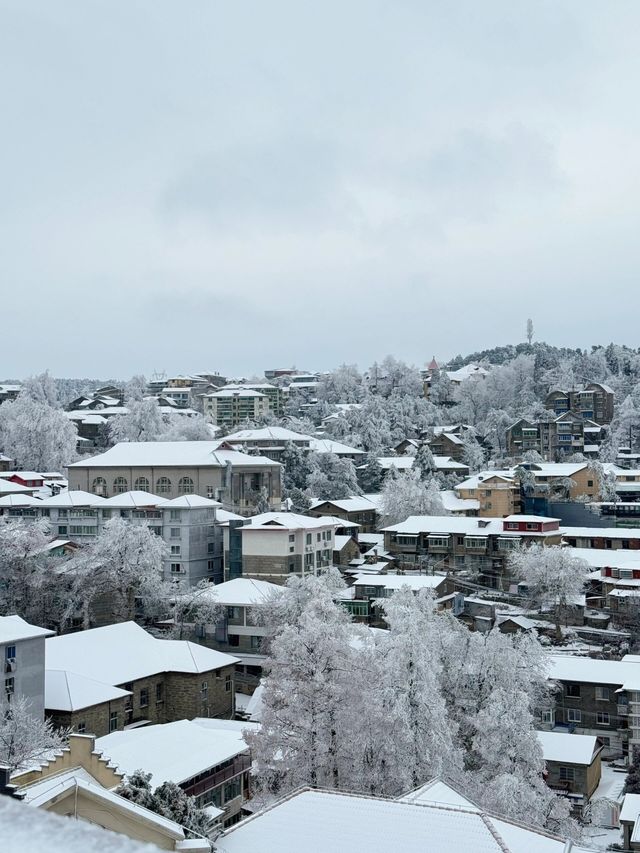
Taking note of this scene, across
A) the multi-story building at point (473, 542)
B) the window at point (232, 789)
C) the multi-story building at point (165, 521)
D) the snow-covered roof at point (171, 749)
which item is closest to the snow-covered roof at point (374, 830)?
the snow-covered roof at point (171, 749)

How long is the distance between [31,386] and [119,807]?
83679 millimetres

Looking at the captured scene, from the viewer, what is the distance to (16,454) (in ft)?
190

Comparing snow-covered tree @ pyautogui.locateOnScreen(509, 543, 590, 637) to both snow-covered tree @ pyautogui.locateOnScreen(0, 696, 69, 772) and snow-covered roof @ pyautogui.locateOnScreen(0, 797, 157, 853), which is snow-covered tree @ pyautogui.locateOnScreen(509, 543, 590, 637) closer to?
snow-covered tree @ pyautogui.locateOnScreen(0, 696, 69, 772)

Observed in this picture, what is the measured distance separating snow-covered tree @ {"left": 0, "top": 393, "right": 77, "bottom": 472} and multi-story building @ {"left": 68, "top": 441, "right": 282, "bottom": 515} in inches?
569

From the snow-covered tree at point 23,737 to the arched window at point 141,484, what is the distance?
23.7 metres

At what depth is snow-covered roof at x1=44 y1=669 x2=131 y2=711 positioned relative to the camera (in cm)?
2020

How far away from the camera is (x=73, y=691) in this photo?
2061 centimetres

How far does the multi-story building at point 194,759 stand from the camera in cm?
1577

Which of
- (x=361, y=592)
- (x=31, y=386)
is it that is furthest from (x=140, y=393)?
(x=361, y=592)

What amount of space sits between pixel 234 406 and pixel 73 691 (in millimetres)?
62112

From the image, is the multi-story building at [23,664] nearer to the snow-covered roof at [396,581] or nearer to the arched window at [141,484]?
the snow-covered roof at [396,581]

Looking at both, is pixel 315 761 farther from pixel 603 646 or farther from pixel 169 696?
pixel 603 646

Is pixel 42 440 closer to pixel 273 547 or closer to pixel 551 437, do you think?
pixel 273 547

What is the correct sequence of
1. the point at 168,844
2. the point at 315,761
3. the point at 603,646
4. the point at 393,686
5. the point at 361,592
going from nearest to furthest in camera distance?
the point at 168,844 < the point at 315,761 < the point at 393,686 < the point at 603,646 < the point at 361,592
